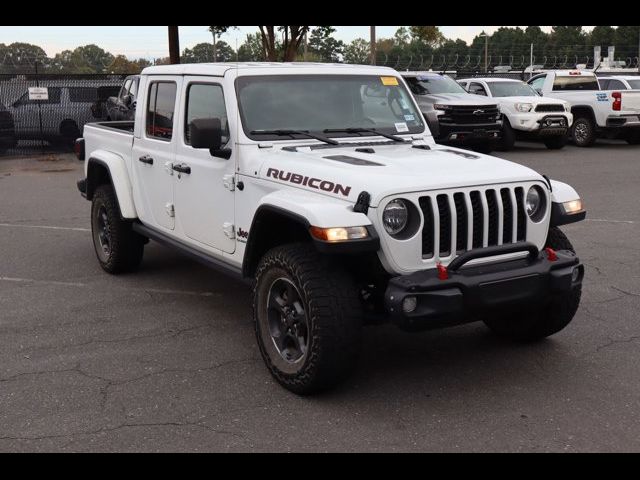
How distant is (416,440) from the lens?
394 centimetres

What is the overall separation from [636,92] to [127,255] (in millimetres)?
15282

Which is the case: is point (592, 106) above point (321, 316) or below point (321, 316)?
above

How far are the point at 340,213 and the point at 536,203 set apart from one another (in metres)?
1.31

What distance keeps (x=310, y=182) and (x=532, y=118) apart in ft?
47.4

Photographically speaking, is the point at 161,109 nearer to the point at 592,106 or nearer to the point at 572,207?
the point at 572,207

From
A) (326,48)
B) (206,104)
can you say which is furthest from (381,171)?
(326,48)

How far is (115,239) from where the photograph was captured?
6.99 metres

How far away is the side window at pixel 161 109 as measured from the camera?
6.11 meters

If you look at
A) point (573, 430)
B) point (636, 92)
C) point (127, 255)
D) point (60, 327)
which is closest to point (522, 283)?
point (573, 430)

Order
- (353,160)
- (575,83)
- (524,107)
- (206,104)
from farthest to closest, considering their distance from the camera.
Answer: (575,83)
(524,107)
(206,104)
(353,160)

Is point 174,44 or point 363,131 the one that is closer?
point 363,131

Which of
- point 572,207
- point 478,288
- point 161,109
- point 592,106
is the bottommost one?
point 478,288

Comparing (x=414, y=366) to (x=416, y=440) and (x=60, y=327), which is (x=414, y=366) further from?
(x=60, y=327)

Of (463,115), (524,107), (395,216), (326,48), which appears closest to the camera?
(395,216)
